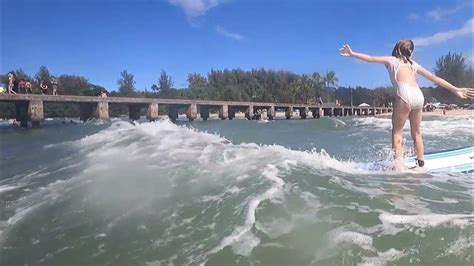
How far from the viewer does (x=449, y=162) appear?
5.91 metres

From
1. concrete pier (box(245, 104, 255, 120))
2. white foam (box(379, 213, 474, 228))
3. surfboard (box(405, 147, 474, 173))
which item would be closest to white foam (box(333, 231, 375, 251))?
white foam (box(379, 213, 474, 228))

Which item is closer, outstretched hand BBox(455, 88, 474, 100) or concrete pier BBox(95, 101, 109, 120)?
outstretched hand BBox(455, 88, 474, 100)

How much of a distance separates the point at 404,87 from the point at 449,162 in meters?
1.49

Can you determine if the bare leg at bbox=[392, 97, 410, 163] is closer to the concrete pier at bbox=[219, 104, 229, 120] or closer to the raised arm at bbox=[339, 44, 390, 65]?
the raised arm at bbox=[339, 44, 390, 65]

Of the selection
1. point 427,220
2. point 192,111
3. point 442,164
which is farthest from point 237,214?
point 192,111

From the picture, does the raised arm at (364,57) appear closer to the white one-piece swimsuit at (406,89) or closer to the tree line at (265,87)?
the white one-piece swimsuit at (406,89)

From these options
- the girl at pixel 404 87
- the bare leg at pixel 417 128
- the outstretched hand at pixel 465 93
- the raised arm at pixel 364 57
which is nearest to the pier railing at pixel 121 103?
the raised arm at pixel 364 57

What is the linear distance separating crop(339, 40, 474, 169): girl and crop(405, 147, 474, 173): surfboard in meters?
0.32

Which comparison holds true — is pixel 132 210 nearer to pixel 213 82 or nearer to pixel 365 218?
pixel 365 218

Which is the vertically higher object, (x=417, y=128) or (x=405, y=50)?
(x=405, y=50)

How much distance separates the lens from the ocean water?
2.63m

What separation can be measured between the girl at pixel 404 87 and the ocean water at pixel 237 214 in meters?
0.69

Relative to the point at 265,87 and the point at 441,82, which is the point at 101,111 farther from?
the point at 265,87

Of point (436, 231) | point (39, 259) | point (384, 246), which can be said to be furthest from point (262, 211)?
point (39, 259)
